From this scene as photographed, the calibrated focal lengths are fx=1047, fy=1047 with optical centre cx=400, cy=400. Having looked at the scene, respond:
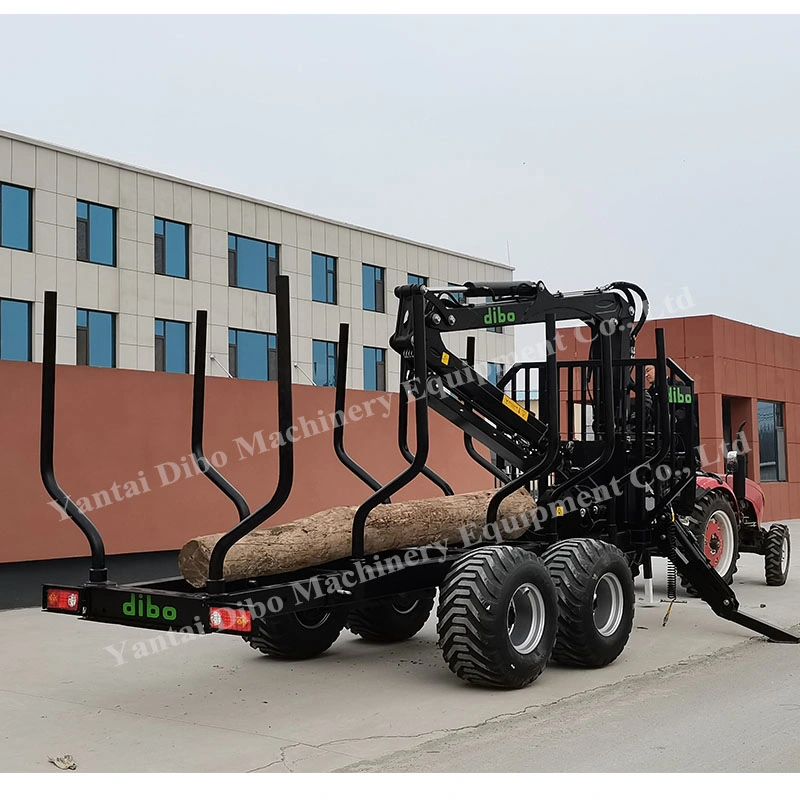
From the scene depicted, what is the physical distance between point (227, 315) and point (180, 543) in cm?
2139

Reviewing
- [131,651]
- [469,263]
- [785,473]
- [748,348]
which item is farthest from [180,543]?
[469,263]

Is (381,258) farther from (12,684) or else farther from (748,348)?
(12,684)

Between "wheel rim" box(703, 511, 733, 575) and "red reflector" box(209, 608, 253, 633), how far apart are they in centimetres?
787

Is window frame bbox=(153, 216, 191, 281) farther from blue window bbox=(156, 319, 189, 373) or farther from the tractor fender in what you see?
the tractor fender

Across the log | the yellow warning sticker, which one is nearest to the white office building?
the yellow warning sticker

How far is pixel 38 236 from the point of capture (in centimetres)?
2923

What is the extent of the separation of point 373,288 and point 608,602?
101 feet

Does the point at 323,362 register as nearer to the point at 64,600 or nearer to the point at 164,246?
the point at 164,246

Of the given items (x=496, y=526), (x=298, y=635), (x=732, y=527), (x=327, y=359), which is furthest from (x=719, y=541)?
(x=327, y=359)

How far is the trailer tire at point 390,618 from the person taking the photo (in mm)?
9523

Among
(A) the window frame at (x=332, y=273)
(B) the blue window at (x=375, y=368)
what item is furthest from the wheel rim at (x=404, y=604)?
(B) the blue window at (x=375, y=368)

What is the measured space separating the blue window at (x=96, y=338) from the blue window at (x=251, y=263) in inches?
181

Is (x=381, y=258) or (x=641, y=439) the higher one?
(x=381, y=258)

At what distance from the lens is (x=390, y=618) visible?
9.55 m
